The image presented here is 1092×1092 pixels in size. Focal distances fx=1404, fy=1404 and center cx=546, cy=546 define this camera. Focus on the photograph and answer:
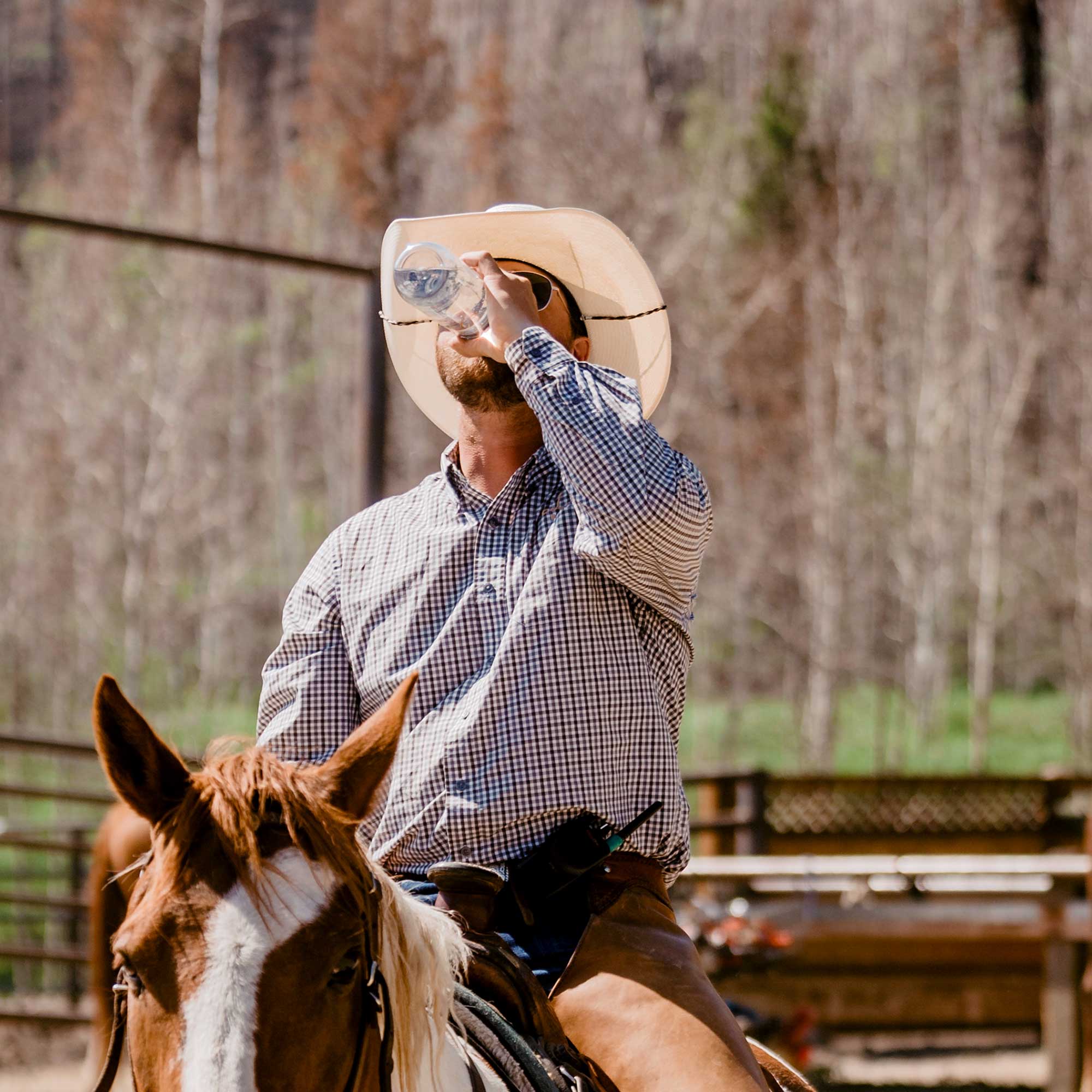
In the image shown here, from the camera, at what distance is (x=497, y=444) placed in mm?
2225

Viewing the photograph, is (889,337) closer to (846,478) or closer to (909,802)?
(846,478)

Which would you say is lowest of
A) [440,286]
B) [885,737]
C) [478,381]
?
[885,737]

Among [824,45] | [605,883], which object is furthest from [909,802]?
[824,45]

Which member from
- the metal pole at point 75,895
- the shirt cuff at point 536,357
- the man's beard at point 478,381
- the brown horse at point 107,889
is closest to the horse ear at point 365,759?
the shirt cuff at point 536,357

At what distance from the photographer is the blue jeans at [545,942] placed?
1977 millimetres

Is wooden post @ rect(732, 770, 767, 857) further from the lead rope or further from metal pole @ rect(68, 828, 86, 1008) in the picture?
the lead rope

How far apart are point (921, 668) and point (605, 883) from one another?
717 inches

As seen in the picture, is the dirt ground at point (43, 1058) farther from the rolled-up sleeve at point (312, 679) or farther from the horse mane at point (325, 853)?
the horse mane at point (325, 853)

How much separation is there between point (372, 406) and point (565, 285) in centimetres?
311

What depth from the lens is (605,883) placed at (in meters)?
2.00

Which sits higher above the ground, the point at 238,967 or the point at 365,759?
the point at 365,759

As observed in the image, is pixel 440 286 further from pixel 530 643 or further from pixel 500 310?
pixel 530 643

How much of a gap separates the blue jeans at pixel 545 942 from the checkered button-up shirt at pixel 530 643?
0.11m

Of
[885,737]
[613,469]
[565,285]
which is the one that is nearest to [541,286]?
[565,285]
